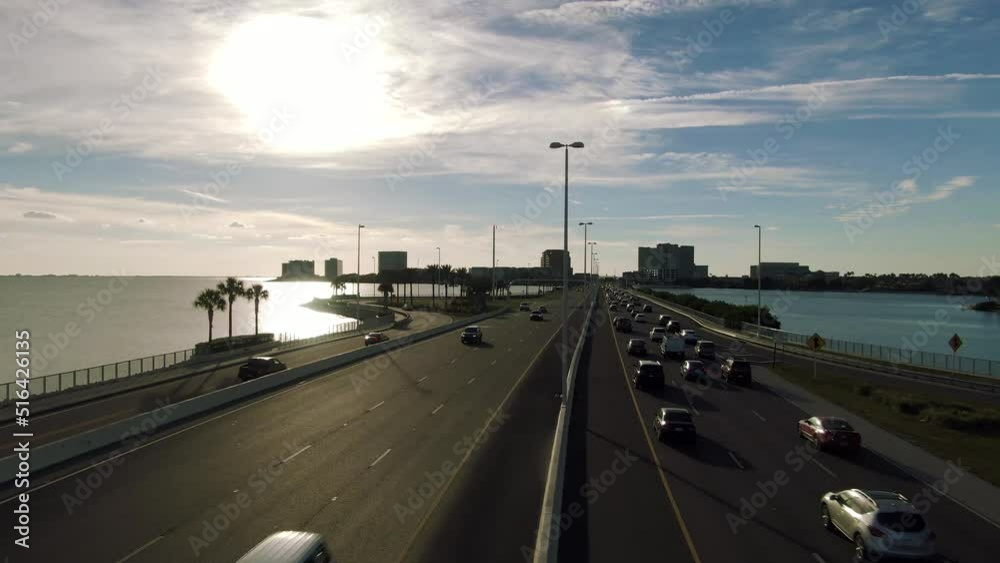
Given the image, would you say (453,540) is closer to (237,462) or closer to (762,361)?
(237,462)

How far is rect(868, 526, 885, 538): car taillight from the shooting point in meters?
14.5

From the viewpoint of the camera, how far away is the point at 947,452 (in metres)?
24.9

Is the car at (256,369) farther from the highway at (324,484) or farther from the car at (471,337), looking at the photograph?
the car at (471,337)

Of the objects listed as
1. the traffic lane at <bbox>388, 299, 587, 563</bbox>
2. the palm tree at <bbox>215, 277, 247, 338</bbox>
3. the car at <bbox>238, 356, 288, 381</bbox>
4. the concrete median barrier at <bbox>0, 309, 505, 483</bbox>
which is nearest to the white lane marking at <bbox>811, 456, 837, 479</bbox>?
Answer: the traffic lane at <bbox>388, 299, 587, 563</bbox>

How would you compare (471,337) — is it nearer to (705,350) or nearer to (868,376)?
(705,350)

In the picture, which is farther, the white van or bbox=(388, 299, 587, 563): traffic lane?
bbox=(388, 299, 587, 563): traffic lane

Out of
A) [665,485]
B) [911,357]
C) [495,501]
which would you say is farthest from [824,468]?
[911,357]

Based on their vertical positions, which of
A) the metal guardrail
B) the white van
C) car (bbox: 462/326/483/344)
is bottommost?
the metal guardrail

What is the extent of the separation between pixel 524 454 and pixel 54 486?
14.5 meters

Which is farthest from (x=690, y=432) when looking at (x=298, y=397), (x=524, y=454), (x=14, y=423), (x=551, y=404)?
(x=14, y=423)

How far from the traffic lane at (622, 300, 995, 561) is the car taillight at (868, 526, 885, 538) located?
88cm

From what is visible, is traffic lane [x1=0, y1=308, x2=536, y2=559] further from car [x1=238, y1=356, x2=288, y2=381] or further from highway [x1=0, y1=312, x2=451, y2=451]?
highway [x1=0, y1=312, x2=451, y2=451]

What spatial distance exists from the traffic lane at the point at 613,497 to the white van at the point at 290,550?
531 centimetres

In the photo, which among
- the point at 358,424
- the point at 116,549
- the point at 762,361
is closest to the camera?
the point at 116,549
